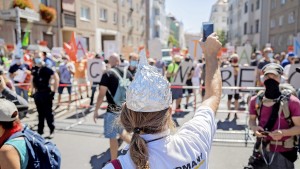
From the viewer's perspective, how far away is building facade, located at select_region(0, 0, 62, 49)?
→ 15336mm

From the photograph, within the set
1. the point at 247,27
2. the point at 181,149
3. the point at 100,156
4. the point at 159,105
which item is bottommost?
the point at 100,156

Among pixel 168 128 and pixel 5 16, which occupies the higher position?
pixel 5 16

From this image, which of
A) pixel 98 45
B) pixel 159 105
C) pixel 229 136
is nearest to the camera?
pixel 159 105

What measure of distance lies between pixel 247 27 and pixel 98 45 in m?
27.8

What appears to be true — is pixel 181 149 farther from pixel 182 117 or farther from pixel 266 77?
pixel 182 117

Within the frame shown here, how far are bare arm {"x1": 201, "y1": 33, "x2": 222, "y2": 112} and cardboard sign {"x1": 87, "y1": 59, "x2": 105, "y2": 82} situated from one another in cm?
687

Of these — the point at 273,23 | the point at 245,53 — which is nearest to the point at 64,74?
the point at 245,53

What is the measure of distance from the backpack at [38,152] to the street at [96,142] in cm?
250

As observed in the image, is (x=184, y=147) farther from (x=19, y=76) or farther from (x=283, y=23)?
(x=283, y=23)

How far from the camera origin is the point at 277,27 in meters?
33.7

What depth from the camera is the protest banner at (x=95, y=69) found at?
8.36 m

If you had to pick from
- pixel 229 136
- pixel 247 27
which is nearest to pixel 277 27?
pixel 247 27

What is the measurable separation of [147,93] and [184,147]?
13.0 inches

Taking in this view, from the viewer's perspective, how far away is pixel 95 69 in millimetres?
8445
